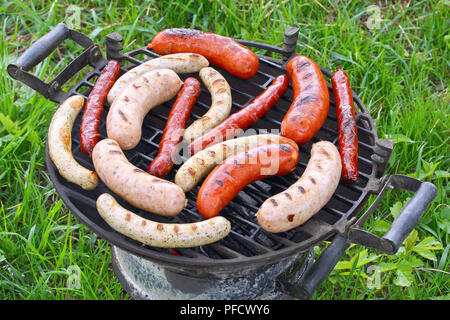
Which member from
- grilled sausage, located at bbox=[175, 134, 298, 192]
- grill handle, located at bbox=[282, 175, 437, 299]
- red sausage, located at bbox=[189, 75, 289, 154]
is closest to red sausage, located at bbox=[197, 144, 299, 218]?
grilled sausage, located at bbox=[175, 134, 298, 192]

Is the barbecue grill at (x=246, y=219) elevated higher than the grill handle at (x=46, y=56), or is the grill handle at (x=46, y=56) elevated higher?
the grill handle at (x=46, y=56)

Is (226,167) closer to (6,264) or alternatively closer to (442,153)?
(6,264)

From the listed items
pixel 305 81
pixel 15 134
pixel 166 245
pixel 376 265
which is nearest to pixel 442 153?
pixel 376 265

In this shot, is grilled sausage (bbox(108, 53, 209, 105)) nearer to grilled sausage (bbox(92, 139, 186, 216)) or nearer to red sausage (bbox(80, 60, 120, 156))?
red sausage (bbox(80, 60, 120, 156))

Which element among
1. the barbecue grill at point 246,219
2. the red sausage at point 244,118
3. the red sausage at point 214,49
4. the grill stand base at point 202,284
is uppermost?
the red sausage at point 214,49

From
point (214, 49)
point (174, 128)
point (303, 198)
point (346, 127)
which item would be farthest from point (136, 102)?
point (346, 127)

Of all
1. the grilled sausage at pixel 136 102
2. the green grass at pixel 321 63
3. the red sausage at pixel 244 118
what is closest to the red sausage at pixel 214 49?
the red sausage at pixel 244 118

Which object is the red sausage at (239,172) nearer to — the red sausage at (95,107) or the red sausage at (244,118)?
the red sausage at (244,118)

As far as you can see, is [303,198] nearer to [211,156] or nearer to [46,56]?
[211,156]
